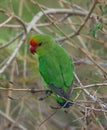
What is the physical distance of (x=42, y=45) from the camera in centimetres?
522

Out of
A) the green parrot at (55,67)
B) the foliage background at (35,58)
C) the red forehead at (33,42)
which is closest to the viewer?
the green parrot at (55,67)

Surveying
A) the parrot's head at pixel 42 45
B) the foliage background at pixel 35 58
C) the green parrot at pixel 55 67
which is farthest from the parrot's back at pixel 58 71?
the foliage background at pixel 35 58

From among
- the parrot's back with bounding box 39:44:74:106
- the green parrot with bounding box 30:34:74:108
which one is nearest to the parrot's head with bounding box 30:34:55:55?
the green parrot with bounding box 30:34:74:108

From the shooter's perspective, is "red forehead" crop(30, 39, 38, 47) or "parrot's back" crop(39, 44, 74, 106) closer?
"parrot's back" crop(39, 44, 74, 106)

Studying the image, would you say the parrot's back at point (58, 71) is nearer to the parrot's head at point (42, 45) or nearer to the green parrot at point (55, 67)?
the green parrot at point (55, 67)

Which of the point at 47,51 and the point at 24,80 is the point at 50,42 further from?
the point at 24,80

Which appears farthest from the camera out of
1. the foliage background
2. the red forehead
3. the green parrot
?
the foliage background

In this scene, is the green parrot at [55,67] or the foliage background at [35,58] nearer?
the green parrot at [55,67]

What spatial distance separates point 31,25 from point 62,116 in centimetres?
229

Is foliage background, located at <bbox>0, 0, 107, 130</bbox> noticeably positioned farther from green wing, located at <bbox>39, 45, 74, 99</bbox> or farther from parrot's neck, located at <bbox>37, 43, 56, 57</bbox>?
green wing, located at <bbox>39, 45, 74, 99</bbox>

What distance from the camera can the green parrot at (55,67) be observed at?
15.2 ft

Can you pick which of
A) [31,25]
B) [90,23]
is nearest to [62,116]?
[90,23]

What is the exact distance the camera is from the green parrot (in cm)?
462

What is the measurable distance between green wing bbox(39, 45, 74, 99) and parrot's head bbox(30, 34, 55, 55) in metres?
0.12
